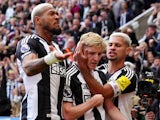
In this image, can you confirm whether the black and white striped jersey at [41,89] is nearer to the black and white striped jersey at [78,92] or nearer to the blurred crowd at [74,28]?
the black and white striped jersey at [78,92]

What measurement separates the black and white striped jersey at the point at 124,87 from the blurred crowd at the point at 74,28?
5.56 meters

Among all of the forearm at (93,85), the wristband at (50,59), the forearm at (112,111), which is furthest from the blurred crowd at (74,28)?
the wristband at (50,59)

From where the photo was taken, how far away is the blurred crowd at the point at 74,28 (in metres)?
13.2

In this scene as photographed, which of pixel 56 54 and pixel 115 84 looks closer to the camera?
pixel 56 54

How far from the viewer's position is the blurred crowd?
43.2 ft

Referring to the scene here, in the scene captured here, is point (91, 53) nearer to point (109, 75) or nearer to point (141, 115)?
point (109, 75)

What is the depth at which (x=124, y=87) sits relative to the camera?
6320 millimetres

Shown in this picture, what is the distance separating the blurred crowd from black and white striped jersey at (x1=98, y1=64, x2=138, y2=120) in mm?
5557

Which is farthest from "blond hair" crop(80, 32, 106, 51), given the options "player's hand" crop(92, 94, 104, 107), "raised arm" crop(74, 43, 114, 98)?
"player's hand" crop(92, 94, 104, 107)

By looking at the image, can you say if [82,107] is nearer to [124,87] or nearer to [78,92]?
[78,92]

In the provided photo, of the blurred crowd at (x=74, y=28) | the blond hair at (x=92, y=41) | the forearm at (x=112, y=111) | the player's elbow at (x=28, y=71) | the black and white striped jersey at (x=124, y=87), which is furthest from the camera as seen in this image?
the blurred crowd at (x=74, y=28)

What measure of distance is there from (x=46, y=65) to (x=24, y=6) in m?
14.9

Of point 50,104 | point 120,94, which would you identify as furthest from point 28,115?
point 120,94

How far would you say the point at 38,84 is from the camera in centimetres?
579
